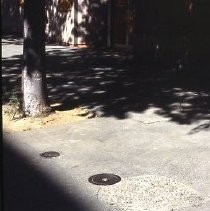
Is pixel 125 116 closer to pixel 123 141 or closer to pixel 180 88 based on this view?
pixel 123 141

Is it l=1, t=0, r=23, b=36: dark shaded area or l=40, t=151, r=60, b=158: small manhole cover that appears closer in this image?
l=40, t=151, r=60, b=158: small manhole cover

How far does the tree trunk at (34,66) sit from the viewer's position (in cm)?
858

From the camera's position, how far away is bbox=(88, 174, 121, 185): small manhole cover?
5.78m

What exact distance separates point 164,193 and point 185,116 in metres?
3.65

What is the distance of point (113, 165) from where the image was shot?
6402 mm

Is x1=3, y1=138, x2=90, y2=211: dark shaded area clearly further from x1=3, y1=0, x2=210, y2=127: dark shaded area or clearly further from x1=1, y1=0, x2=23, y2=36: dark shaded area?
x1=1, y1=0, x2=23, y2=36: dark shaded area

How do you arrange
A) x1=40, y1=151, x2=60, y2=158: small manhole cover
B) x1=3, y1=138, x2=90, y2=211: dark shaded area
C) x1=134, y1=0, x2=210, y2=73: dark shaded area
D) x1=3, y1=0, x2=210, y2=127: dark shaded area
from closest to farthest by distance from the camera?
x1=3, y1=138, x2=90, y2=211: dark shaded area → x1=40, y1=151, x2=60, y2=158: small manhole cover → x1=3, y1=0, x2=210, y2=127: dark shaded area → x1=134, y1=0, x2=210, y2=73: dark shaded area

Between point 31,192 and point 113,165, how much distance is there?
133cm

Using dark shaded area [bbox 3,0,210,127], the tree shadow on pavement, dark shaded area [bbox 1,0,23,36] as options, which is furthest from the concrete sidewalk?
dark shaded area [bbox 1,0,23,36]

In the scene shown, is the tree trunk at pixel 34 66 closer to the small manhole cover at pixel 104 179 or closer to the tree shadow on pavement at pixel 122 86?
the tree shadow on pavement at pixel 122 86

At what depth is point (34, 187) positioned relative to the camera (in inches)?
221

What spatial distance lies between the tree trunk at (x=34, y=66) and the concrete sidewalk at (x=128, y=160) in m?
0.80

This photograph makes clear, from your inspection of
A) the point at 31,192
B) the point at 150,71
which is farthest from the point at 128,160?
the point at 150,71

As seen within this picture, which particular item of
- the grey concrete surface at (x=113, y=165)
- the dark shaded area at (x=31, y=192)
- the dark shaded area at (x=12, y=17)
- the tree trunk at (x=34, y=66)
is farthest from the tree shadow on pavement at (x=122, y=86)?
the dark shaded area at (x=12, y=17)
